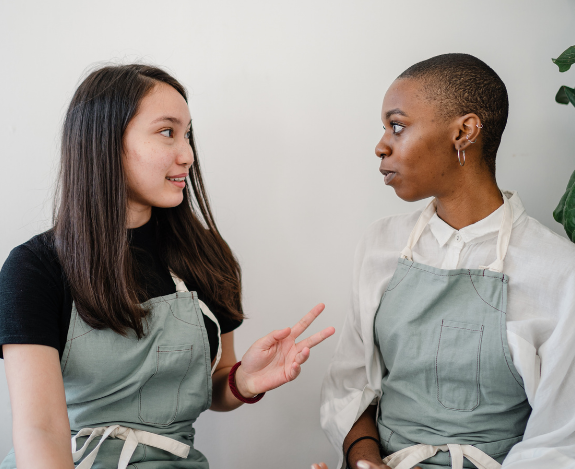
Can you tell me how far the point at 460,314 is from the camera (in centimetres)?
110

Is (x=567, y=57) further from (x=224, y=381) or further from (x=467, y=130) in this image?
(x=224, y=381)

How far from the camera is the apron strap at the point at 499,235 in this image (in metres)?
1.10

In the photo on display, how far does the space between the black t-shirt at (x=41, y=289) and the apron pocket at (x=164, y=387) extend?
5.4 inches

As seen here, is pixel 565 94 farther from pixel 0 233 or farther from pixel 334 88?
pixel 0 233

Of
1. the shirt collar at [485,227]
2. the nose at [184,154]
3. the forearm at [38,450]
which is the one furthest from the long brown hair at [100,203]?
the shirt collar at [485,227]

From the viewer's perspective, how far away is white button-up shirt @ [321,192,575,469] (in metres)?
0.99

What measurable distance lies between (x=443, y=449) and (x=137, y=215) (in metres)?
0.86

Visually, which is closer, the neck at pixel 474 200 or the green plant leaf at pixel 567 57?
the neck at pixel 474 200

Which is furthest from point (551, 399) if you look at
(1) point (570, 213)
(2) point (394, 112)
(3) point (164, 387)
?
(3) point (164, 387)

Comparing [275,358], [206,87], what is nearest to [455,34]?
[206,87]

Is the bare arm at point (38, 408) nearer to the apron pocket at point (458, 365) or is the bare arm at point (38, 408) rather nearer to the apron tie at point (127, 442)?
the apron tie at point (127, 442)

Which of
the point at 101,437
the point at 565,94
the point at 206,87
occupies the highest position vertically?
the point at 206,87

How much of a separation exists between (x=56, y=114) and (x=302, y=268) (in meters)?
0.81

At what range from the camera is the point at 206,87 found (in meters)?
1.44
